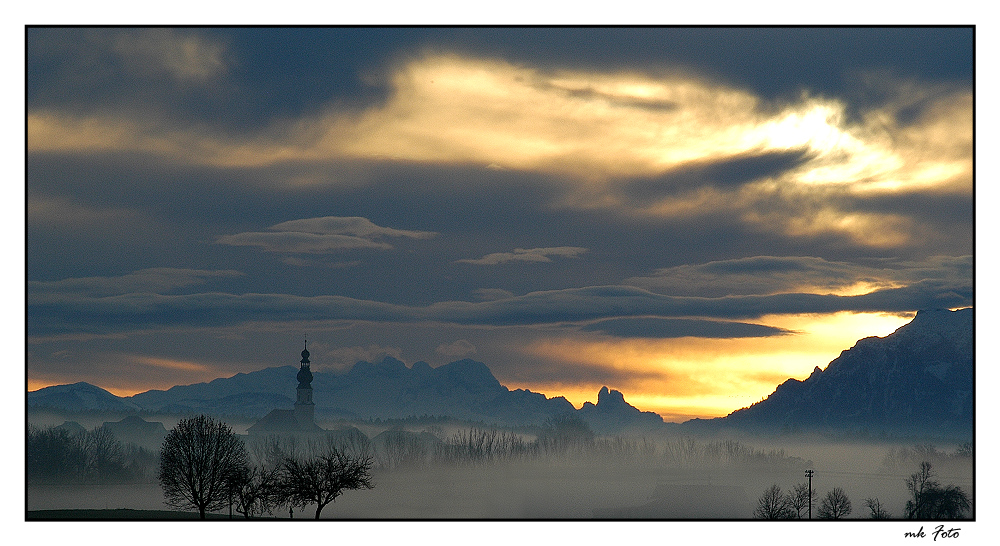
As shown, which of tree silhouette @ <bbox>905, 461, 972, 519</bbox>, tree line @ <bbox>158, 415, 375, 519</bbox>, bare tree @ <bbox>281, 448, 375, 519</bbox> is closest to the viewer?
bare tree @ <bbox>281, 448, 375, 519</bbox>

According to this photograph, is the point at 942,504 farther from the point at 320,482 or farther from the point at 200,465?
the point at 200,465

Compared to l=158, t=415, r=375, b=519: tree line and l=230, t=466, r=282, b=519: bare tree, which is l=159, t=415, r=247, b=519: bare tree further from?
l=230, t=466, r=282, b=519: bare tree

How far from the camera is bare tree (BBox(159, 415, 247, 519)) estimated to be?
9075 cm

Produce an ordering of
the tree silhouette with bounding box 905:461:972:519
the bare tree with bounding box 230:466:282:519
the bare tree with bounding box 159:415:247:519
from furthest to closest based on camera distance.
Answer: the tree silhouette with bounding box 905:461:972:519, the bare tree with bounding box 159:415:247:519, the bare tree with bounding box 230:466:282:519

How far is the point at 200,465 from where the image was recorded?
9388cm

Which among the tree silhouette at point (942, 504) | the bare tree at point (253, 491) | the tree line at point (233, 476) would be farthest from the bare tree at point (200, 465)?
the tree silhouette at point (942, 504)

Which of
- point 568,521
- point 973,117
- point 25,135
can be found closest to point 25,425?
point 25,135

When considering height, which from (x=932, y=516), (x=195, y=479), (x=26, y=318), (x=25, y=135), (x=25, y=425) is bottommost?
(x=932, y=516)

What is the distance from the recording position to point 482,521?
168 feet

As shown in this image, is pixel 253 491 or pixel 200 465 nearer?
pixel 253 491

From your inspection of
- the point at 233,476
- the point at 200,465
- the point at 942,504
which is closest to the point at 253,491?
the point at 233,476

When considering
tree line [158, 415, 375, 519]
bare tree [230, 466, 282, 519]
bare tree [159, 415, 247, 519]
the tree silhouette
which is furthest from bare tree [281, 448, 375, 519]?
the tree silhouette
